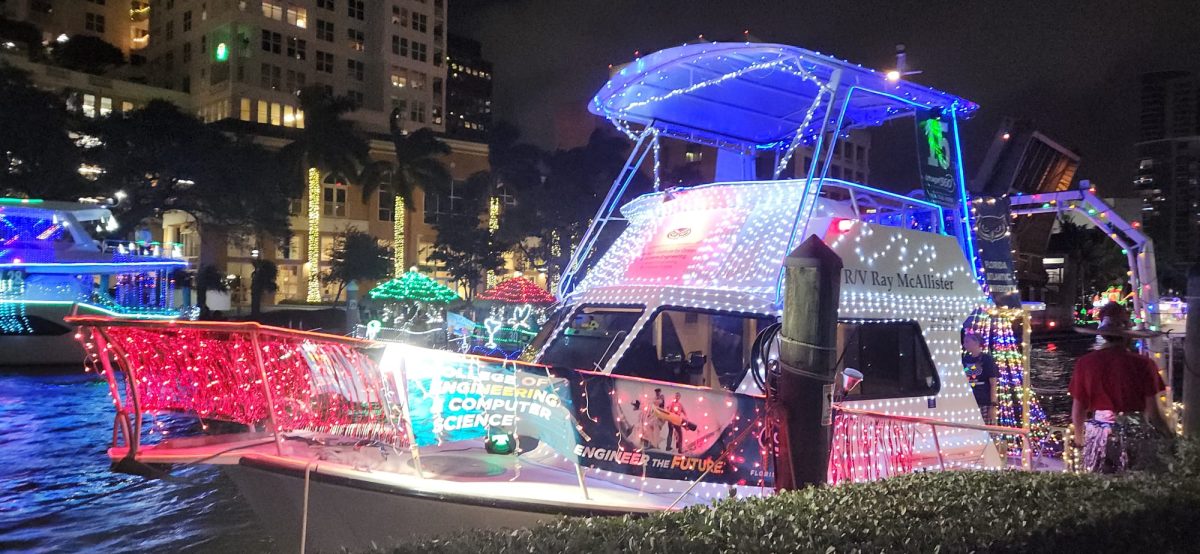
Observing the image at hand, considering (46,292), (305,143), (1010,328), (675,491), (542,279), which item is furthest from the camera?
(542,279)

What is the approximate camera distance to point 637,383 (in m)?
5.39

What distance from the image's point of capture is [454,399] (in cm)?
524

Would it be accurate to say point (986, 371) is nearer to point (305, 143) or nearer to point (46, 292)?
point (46, 292)

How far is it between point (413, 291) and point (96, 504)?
15.5 m

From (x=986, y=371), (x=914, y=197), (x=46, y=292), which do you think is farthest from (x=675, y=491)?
(x=46, y=292)

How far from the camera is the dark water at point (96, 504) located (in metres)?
8.35

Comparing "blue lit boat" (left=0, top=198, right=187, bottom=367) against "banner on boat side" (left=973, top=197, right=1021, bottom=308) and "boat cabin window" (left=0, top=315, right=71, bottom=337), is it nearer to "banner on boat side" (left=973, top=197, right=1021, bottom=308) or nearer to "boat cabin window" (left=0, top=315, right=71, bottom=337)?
"boat cabin window" (left=0, top=315, right=71, bottom=337)

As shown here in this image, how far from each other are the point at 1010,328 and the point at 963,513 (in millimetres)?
5896

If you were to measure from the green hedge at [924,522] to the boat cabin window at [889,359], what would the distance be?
2.13 meters

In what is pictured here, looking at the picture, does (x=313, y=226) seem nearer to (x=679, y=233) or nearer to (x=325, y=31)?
(x=325, y=31)

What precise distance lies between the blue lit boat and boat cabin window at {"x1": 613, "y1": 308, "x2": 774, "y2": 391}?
2163 cm

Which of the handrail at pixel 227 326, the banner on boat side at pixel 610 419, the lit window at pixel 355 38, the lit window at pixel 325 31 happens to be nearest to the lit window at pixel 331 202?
the lit window at pixel 325 31

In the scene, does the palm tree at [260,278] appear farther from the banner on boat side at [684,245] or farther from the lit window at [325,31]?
the banner on boat side at [684,245]

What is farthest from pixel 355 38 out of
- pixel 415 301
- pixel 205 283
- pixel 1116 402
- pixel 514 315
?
pixel 1116 402
